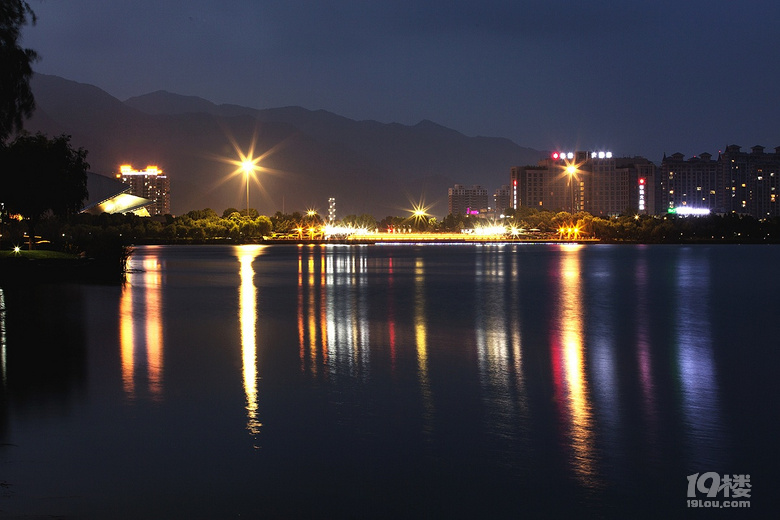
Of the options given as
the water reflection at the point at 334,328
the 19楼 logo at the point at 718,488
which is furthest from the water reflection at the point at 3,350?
the 19楼 logo at the point at 718,488

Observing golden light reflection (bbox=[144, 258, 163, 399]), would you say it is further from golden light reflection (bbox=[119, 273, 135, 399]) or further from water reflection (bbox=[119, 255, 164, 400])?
golden light reflection (bbox=[119, 273, 135, 399])

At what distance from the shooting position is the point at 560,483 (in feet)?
23.6

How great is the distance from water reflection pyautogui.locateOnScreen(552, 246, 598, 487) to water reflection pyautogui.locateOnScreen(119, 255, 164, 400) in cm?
535

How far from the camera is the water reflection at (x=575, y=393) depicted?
7795 millimetres

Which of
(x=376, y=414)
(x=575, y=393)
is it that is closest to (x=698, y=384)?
(x=575, y=393)

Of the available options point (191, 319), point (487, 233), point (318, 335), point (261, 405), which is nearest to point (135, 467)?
point (261, 405)

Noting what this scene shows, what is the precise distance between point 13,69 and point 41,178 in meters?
18.7

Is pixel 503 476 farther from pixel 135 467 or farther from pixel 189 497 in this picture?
pixel 135 467

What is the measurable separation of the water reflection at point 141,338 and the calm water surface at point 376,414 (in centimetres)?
8

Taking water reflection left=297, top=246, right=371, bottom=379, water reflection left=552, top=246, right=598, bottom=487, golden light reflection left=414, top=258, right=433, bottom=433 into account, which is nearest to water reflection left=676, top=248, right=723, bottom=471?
water reflection left=552, top=246, right=598, bottom=487

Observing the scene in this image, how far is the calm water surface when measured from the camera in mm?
6887

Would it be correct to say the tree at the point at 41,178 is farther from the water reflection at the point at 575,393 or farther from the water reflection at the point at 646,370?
the water reflection at the point at 646,370

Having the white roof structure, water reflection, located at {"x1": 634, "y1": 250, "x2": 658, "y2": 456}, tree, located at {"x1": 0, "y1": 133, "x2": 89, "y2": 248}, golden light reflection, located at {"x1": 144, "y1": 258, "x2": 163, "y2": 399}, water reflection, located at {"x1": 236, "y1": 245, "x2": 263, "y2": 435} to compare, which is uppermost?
the white roof structure

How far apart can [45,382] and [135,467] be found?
15.6 ft
